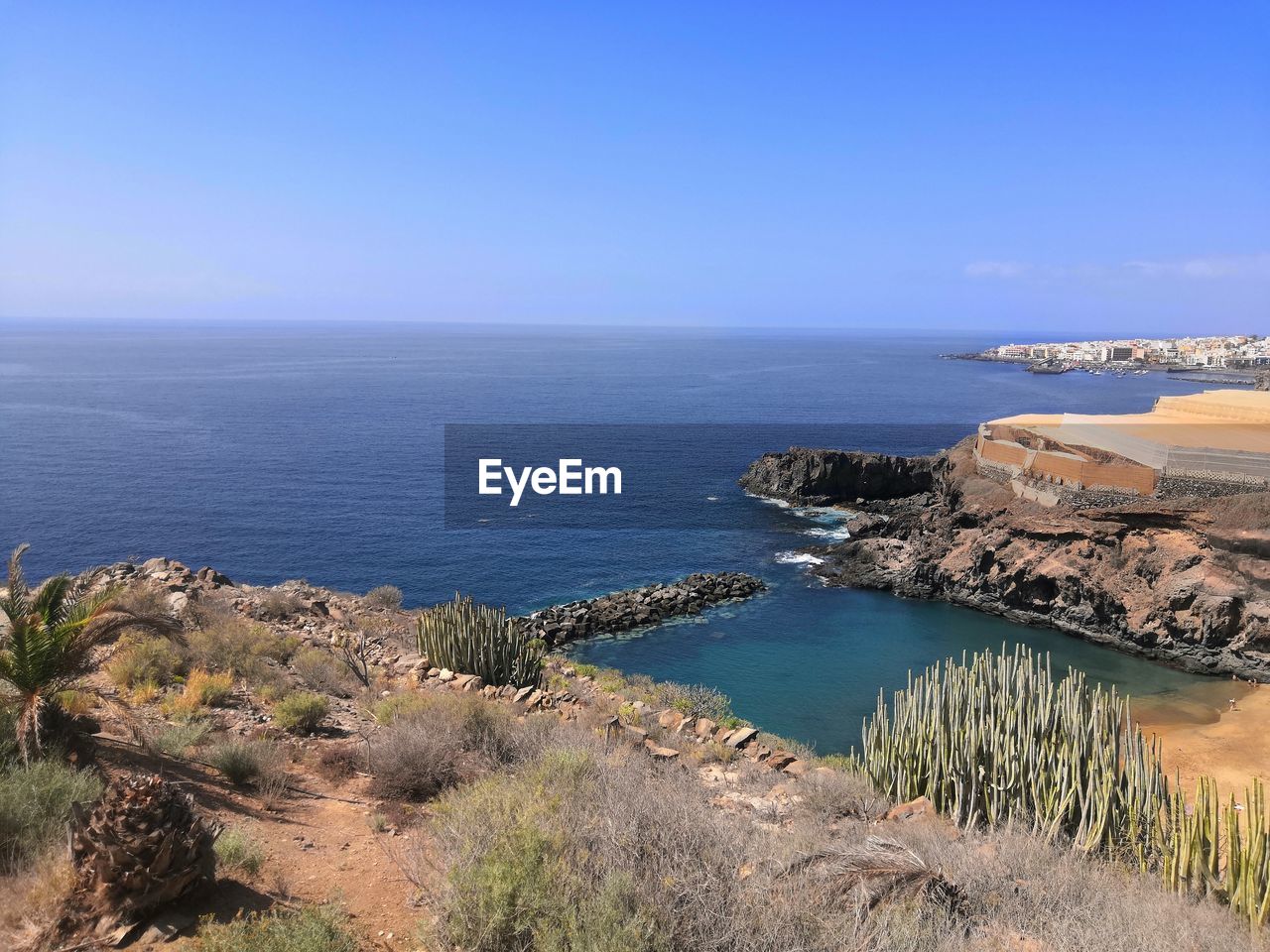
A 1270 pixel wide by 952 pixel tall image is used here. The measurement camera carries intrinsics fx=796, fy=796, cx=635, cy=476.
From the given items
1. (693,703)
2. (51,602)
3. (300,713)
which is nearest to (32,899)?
(51,602)

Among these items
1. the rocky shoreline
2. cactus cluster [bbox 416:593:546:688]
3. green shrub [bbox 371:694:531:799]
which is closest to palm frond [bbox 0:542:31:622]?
green shrub [bbox 371:694:531:799]

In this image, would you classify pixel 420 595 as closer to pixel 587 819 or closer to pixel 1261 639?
pixel 587 819

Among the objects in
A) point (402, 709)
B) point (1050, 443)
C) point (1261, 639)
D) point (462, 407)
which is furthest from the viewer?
point (462, 407)

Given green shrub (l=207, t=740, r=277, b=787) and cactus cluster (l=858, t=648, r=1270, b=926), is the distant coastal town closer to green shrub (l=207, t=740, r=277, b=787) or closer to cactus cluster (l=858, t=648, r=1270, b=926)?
cactus cluster (l=858, t=648, r=1270, b=926)

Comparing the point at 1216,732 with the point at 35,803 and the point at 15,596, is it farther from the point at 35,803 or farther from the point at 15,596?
the point at 15,596

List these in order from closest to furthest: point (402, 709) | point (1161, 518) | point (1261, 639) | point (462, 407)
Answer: point (402, 709) < point (1261, 639) < point (1161, 518) < point (462, 407)

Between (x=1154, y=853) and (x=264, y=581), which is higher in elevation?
(x=1154, y=853)

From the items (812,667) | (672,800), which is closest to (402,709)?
(672,800)
